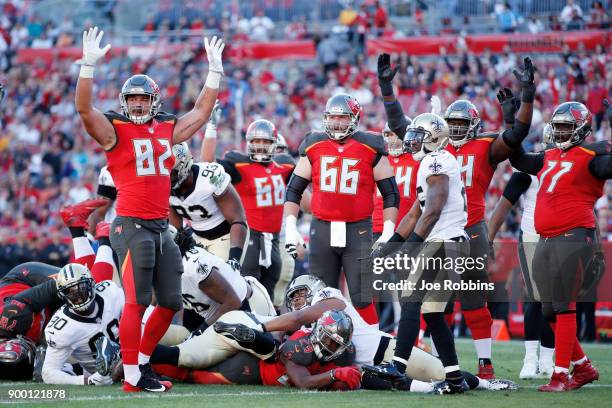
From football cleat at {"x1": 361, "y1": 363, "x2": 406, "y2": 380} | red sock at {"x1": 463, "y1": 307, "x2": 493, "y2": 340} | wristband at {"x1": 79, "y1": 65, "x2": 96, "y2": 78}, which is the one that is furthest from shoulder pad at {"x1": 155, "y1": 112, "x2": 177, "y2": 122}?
red sock at {"x1": 463, "y1": 307, "x2": 493, "y2": 340}

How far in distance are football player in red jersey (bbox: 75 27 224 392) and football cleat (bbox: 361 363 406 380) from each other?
4.61ft

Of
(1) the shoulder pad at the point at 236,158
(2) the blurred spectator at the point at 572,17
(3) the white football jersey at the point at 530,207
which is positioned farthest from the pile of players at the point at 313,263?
(2) the blurred spectator at the point at 572,17

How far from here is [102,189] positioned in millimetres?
9062

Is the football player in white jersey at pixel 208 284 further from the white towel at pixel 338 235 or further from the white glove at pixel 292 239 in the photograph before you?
the white towel at pixel 338 235

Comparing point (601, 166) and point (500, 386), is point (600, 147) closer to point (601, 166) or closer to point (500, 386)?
point (601, 166)

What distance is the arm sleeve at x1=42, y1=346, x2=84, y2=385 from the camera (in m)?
7.73

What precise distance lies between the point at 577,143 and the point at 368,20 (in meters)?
15.1

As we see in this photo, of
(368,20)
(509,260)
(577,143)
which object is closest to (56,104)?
(368,20)

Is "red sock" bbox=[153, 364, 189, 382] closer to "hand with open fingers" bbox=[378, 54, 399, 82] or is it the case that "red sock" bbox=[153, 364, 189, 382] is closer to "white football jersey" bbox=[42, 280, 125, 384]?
"white football jersey" bbox=[42, 280, 125, 384]

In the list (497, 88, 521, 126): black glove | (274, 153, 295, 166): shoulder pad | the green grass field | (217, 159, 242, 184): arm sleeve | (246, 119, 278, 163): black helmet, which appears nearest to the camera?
the green grass field

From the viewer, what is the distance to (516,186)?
8.62 m

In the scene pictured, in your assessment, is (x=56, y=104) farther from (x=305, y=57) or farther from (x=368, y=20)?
(x=368, y=20)

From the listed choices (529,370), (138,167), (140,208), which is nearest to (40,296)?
(140,208)

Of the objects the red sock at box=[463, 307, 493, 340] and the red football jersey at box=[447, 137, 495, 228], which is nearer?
the red sock at box=[463, 307, 493, 340]
